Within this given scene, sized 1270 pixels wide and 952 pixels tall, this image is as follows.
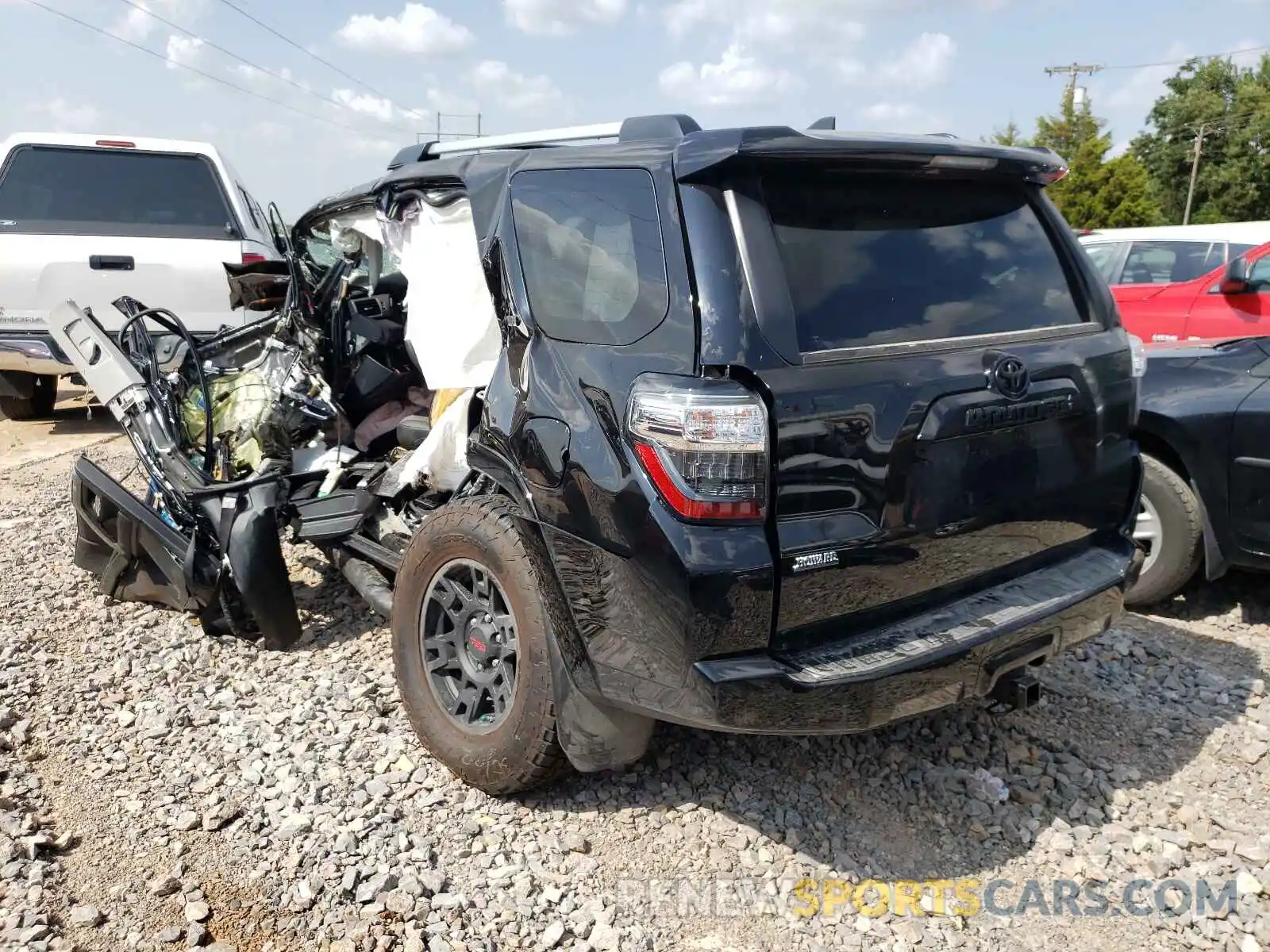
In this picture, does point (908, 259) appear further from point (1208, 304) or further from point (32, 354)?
point (1208, 304)

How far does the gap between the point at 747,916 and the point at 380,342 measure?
119 inches

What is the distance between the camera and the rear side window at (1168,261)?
30.0ft

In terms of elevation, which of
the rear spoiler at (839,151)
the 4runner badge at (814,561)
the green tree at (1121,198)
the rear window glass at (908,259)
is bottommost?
the 4runner badge at (814,561)

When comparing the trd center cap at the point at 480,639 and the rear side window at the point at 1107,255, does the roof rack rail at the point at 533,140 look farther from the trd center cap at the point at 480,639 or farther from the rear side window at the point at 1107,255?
the rear side window at the point at 1107,255

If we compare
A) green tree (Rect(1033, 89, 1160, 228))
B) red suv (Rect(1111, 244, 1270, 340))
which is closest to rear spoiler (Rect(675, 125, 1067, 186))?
red suv (Rect(1111, 244, 1270, 340))

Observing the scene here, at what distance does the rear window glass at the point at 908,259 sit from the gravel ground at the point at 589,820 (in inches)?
57.5

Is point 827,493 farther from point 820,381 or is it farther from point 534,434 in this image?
point 534,434

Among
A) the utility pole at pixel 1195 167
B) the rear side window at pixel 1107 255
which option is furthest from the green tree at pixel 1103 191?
the rear side window at pixel 1107 255

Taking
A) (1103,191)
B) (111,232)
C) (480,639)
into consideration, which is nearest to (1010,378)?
(480,639)

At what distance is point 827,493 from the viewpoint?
2387mm

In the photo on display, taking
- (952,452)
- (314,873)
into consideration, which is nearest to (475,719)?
(314,873)

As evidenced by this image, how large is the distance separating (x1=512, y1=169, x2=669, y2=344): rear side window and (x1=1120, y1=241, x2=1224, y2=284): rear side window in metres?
8.23

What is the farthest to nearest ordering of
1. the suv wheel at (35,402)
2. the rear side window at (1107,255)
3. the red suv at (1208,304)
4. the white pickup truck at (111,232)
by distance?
the rear side window at (1107,255) → the suv wheel at (35,402) → the red suv at (1208,304) → the white pickup truck at (111,232)

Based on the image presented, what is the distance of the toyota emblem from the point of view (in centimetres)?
262
